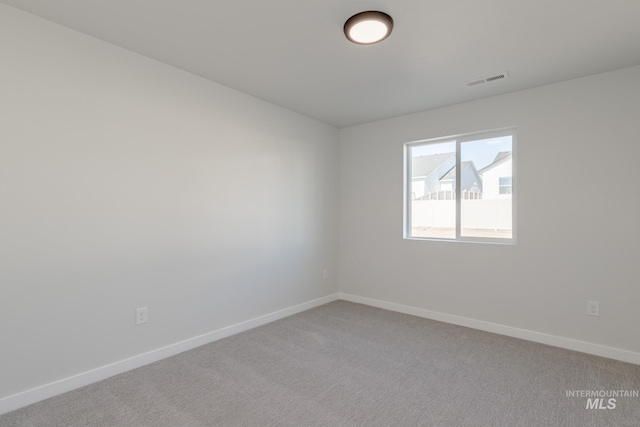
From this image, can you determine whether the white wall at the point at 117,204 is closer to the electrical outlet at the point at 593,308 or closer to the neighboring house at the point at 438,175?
the neighboring house at the point at 438,175

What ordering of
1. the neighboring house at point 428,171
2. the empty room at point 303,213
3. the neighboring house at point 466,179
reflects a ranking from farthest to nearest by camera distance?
the neighboring house at point 428,171, the neighboring house at point 466,179, the empty room at point 303,213

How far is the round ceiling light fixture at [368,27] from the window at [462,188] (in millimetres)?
1909

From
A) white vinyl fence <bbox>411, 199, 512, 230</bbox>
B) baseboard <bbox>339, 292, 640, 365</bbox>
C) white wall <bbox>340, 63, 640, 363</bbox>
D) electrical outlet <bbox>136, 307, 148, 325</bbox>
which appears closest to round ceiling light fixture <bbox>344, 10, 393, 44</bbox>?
white wall <bbox>340, 63, 640, 363</bbox>

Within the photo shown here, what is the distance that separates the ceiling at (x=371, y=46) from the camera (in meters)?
1.93

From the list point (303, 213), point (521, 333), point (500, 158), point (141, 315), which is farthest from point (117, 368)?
point (500, 158)

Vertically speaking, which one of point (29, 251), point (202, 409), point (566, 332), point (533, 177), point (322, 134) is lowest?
point (202, 409)

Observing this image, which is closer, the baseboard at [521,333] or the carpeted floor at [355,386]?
the carpeted floor at [355,386]

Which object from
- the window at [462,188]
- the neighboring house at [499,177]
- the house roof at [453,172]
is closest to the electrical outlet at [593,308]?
the window at [462,188]

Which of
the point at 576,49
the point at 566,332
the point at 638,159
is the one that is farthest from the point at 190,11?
the point at 566,332

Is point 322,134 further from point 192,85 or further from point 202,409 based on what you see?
point 202,409

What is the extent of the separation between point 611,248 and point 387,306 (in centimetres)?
226

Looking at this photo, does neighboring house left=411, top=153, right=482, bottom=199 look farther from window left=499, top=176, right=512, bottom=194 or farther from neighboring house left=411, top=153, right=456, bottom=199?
window left=499, top=176, right=512, bottom=194

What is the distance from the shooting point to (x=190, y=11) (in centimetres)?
199

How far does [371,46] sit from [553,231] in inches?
91.5
